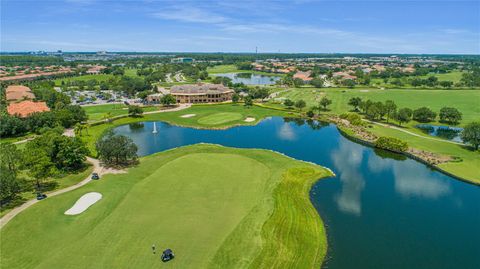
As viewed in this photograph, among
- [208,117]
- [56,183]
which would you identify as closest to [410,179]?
[56,183]

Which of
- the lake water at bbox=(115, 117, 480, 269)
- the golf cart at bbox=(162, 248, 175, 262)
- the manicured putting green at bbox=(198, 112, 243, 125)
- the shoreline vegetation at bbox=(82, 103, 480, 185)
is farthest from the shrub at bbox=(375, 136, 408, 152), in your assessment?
the golf cart at bbox=(162, 248, 175, 262)

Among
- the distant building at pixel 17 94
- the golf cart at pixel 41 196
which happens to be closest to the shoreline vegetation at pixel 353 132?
the golf cart at pixel 41 196

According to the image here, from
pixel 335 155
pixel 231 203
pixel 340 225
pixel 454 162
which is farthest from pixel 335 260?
pixel 454 162

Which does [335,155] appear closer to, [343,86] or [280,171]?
[280,171]

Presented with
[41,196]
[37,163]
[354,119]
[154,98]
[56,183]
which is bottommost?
[56,183]

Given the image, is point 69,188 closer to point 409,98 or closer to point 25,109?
point 25,109
